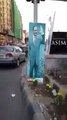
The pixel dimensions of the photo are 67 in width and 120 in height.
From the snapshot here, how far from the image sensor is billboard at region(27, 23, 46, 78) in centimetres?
1408

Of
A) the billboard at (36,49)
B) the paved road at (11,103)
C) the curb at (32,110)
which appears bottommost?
the paved road at (11,103)

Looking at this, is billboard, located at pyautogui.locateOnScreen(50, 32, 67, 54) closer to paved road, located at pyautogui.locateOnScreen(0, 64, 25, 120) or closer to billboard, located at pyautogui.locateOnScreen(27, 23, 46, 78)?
billboard, located at pyautogui.locateOnScreen(27, 23, 46, 78)

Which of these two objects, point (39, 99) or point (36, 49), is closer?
point (39, 99)

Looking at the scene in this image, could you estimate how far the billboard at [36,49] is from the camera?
14078 mm

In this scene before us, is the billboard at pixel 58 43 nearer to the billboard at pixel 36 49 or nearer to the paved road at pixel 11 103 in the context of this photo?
the billboard at pixel 36 49

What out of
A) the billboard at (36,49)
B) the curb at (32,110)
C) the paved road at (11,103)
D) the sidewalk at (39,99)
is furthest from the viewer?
the billboard at (36,49)

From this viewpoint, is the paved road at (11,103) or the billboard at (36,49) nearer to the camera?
the paved road at (11,103)

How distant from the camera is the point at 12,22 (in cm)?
12762

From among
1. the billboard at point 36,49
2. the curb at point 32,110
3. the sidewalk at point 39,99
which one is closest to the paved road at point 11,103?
the curb at point 32,110

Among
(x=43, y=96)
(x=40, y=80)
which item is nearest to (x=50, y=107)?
(x=43, y=96)

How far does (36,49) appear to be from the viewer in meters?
14.4

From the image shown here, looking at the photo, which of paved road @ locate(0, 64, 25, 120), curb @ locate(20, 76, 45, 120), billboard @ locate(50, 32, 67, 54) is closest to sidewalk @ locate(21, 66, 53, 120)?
curb @ locate(20, 76, 45, 120)

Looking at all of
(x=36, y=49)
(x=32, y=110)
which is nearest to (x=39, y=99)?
(x=32, y=110)

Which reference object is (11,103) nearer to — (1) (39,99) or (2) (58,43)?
(1) (39,99)
